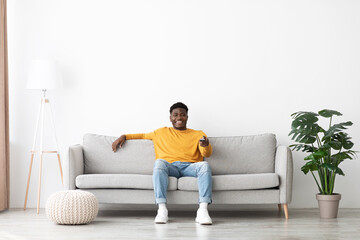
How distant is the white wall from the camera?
17.4 ft

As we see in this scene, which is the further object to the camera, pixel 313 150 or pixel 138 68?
pixel 138 68

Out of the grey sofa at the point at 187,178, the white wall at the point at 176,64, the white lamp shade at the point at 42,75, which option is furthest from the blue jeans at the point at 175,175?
the white lamp shade at the point at 42,75

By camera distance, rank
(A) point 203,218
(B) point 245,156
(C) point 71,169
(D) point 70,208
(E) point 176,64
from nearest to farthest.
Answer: (D) point 70,208 → (A) point 203,218 → (C) point 71,169 → (B) point 245,156 → (E) point 176,64

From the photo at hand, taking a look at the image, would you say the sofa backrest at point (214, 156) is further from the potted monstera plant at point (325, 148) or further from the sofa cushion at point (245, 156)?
the potted monstera plant at point (325, 148)

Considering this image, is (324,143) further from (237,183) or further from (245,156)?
(237,183)

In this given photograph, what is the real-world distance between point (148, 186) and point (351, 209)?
217cm

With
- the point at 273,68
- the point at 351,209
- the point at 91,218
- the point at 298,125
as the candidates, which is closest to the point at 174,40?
the point at 273,68

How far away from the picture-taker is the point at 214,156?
4883 millimetres

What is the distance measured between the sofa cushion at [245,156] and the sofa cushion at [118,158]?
59 cm

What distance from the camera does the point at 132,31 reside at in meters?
5.35

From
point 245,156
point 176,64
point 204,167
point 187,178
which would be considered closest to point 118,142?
point 187,178

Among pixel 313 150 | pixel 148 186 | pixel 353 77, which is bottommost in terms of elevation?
pixel 148 186

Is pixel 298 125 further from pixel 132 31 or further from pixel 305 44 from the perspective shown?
pixel 132 31

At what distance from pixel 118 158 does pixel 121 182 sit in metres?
0.51
